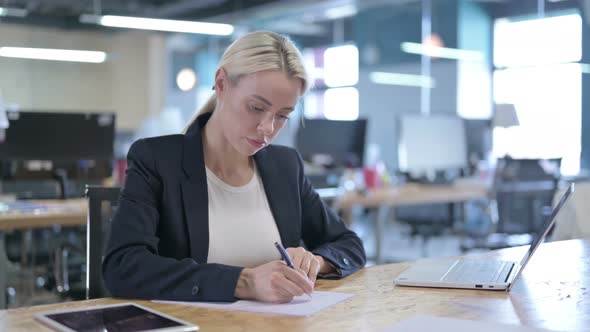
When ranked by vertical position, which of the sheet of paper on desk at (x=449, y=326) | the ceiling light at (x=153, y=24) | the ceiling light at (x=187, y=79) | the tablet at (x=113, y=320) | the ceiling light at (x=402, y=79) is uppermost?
the ceiling light at (x=153, y=24)

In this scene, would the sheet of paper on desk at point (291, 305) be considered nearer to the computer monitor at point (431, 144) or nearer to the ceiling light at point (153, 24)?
the computer monitor at point (431, 144)

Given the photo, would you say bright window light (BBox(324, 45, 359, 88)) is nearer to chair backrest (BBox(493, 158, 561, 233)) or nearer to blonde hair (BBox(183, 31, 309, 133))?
chair backrest (BBox(493, 158, 561, 233))

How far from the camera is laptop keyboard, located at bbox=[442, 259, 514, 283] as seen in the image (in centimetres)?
149

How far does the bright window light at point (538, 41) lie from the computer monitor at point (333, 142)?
3.80m

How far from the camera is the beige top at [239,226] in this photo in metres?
1.64

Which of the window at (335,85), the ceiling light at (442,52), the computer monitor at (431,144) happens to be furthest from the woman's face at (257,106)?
the window at (335,85)

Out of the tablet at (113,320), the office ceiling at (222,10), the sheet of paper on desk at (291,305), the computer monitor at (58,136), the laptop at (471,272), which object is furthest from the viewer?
the office ceiling at (222,10)

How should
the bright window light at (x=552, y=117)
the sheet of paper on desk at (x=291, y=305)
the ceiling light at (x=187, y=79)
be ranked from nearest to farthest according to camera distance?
the sheet of paper on desk at (x=291, y=305)
the bright window light at (x=552, y=117)
the ceiling light at (x=187, y=79)

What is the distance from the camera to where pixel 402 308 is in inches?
49.5

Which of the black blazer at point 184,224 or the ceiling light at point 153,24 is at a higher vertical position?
the ceiling light at point 153,24

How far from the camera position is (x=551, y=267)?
170 cm

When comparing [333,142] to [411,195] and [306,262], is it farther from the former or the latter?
[306,262]

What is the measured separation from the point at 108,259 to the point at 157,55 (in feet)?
34.1

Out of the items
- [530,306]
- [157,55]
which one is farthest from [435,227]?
[157,55]
